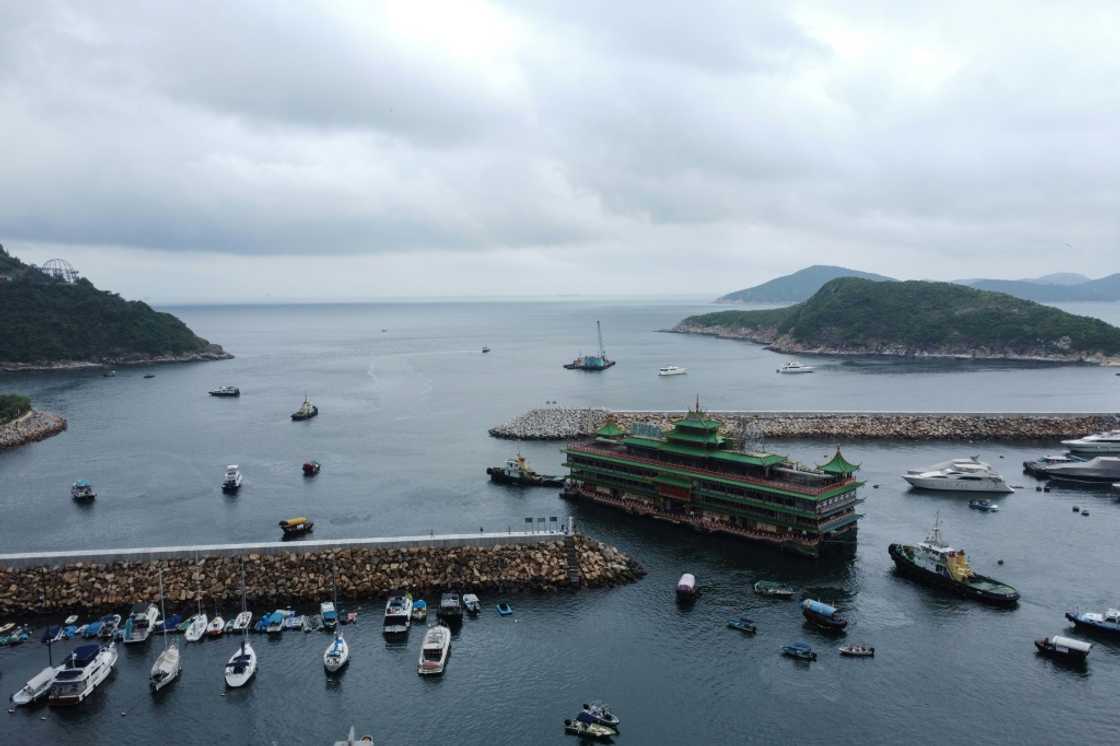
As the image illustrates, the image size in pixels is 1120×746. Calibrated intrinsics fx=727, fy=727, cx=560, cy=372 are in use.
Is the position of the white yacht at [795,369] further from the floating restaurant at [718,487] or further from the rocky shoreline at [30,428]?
the rocky shoreline at [30,428]

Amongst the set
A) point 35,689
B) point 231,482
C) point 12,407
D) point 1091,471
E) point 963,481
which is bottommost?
point 35,689

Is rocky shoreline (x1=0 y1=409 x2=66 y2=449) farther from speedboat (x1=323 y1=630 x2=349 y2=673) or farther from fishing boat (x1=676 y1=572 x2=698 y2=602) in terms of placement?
fishing boat (x1=676 y1=572 x2=698 y2=602)

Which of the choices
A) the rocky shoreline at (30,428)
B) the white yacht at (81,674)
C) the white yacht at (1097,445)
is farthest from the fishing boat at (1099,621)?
the rocky shoreline at (30,428)

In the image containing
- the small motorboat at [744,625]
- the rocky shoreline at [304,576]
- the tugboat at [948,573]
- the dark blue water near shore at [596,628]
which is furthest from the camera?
the tugboat at [948,573]

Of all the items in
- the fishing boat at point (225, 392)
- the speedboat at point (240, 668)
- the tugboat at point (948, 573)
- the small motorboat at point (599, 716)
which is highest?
the fishing boat at point (225, 392)

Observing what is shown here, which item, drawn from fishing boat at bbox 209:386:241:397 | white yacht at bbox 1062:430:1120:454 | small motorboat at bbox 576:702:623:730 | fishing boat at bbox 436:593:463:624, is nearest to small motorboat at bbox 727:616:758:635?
small motorboat at bbox 576:702:623:730

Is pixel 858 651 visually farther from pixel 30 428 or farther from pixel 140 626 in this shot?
pixel 30 428

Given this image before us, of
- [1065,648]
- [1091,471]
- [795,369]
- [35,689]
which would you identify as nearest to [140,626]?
[35,689]
